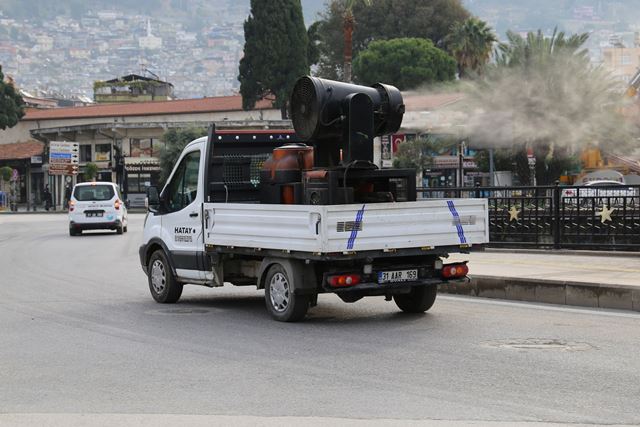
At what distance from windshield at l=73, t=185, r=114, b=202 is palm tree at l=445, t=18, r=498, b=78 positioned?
2189 inches

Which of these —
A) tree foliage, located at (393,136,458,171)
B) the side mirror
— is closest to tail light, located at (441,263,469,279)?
the side mirror

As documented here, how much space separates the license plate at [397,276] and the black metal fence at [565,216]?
28.2 ft

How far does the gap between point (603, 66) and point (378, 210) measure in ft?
85.5

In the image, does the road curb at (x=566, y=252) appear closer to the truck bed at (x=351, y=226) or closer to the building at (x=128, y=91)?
the truck bed at (x=351, y=226)

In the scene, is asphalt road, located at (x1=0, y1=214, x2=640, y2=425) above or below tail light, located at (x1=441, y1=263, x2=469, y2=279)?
below

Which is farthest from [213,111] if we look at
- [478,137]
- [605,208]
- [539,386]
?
[539,386]

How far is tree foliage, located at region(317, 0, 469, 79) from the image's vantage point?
97.1 metres

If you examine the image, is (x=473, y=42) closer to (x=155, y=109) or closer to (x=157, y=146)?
(x=155, y=109)

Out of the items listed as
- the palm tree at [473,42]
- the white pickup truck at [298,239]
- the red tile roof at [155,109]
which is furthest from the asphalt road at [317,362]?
the palm tree at [473,42]

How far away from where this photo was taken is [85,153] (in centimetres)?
8369

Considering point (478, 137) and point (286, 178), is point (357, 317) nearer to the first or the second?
point (286, 178)

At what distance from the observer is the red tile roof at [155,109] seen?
83125mm

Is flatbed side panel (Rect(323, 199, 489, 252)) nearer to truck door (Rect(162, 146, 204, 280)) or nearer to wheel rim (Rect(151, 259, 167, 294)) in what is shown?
truck door (Rect(162, 146, 204, 280))

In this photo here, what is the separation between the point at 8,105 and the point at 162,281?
7638 cm
